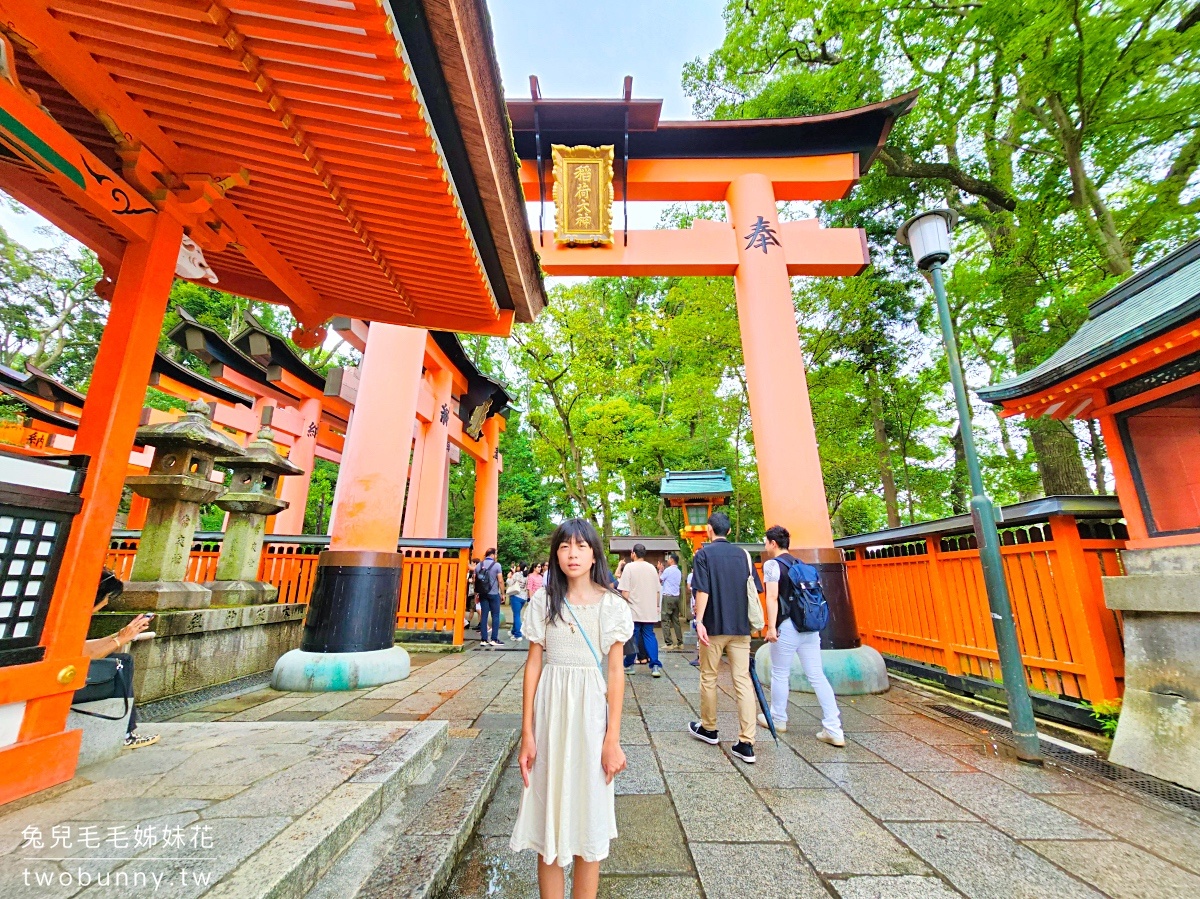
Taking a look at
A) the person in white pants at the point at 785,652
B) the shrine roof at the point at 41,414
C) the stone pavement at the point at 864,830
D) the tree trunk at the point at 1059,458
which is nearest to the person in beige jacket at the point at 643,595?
the person in white pants at the point at 785,652

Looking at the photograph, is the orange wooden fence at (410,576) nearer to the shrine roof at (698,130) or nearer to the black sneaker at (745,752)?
the black sneaker at (745,752)

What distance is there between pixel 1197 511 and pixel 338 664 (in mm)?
7566

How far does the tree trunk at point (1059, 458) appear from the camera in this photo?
719 centimetres

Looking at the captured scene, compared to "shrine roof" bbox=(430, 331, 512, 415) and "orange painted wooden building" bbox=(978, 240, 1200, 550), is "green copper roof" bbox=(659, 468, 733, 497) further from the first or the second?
"orange painted wooden building" bbox=(978, 240, 1200, 550)

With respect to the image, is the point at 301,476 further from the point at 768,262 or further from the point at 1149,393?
the point at 1149,393

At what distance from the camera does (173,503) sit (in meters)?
5.52

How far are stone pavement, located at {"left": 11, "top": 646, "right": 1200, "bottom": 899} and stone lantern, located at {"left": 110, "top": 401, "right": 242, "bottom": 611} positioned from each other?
179 cm

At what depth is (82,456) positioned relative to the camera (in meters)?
2.52

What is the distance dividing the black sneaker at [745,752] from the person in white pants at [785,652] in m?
0.72

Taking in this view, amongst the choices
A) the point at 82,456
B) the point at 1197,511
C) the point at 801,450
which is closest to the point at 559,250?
the point at 801,450

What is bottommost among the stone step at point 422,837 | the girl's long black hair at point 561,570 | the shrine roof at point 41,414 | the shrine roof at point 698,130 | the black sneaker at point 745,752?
the black sneaker at point 745,752

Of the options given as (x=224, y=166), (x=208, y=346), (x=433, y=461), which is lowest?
(x=224, y=166)

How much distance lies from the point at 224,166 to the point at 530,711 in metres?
3.26

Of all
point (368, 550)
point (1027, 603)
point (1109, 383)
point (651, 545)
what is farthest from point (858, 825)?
point (651, 545)
